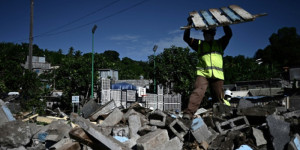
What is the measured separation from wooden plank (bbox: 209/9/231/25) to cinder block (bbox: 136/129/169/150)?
7.80ft

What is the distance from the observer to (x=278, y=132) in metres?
4.14

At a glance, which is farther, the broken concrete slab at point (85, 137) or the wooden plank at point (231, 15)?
the wooden plank at point (231, 15)

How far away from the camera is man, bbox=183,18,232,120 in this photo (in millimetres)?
5090

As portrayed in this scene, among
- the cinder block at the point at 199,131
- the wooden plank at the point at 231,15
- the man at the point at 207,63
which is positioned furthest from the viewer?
the man at the point at 207,63

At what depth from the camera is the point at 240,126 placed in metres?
4.67

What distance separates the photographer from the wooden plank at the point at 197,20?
15.6 feet

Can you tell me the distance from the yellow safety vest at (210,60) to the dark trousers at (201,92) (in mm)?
148

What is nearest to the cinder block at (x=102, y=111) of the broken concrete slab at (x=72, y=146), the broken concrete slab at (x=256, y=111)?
the broken concrete slab at (x=72, y=146)

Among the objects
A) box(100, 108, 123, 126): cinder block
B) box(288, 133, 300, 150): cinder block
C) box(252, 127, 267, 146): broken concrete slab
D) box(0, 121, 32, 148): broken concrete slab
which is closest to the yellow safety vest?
box(252, 127, 267, 146): broken concrete slab

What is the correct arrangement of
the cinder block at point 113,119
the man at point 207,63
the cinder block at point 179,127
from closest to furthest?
the cinder block at point 179,127 → the man at point 207,63 → the cinder block at point 113,119

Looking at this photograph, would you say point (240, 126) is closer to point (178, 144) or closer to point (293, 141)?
point (293, 141)

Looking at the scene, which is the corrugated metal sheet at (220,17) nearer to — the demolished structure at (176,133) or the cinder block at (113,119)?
the demolished structure at (176,133)

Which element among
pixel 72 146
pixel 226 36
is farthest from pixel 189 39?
pixel 72 146

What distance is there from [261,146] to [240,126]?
547mm
